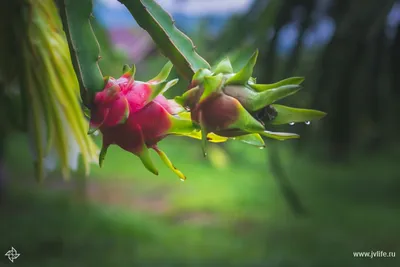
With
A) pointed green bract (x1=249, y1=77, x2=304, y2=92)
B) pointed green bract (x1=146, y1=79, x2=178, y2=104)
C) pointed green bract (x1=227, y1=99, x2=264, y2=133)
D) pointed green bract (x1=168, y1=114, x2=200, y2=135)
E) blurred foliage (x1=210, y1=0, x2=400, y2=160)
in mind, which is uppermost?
pointed green bract (x1=146, y1=79, x2=178, y2=104)

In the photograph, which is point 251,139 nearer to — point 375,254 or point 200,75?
point 200,75

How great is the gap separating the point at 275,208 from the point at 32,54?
55.2 inches

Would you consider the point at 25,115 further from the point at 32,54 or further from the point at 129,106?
the point at 129,106

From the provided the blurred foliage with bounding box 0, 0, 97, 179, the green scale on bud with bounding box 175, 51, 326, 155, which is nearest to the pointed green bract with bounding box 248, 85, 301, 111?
the green scale on bud with bounding box 175, 51, 326, 155

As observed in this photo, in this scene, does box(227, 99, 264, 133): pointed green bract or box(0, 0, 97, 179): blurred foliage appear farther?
box(0, 0, 97, 179): blurred foliage

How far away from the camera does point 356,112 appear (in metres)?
1.21

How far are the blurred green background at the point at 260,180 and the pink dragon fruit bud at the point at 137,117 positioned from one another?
53cm

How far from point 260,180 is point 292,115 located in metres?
1.74

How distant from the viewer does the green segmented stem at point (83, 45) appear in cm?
30

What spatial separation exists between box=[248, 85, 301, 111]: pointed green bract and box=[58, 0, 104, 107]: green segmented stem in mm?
83

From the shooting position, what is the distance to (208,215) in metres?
1.80

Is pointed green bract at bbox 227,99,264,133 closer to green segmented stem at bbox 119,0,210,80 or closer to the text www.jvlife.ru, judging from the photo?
green segmented stem at bbox 119,0,210,80

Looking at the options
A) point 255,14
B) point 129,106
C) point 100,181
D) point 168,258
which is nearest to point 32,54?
point 129,106

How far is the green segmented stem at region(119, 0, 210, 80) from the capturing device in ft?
1.05
